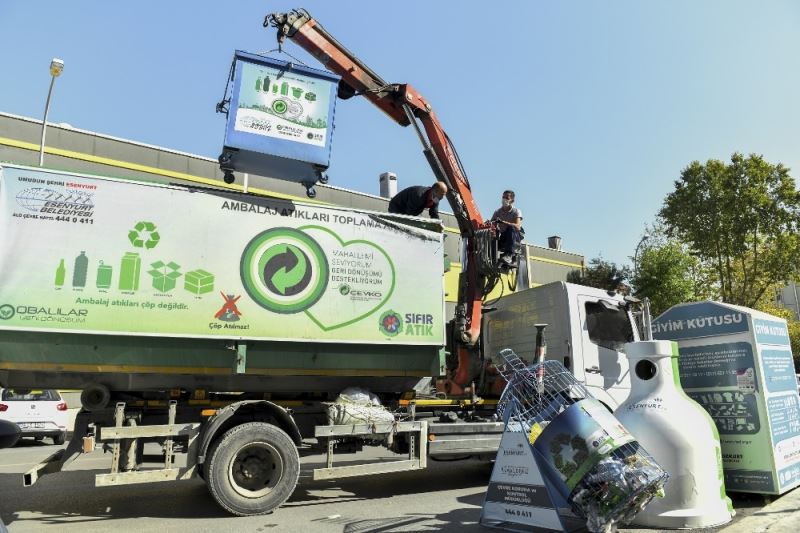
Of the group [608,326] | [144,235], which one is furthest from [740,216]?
[144,235]

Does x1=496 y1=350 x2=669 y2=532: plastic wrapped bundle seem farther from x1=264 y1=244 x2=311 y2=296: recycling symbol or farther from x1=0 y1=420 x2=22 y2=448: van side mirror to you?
x1=0 y1=420 x2=22 y2=448: van side mirror

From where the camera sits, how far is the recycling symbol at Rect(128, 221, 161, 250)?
5.94 meters

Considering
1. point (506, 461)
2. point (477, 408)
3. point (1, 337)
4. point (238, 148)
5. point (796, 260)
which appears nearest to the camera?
point (506, 461)

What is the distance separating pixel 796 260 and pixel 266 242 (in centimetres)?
2305

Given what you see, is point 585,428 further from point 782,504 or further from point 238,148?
point 238,148

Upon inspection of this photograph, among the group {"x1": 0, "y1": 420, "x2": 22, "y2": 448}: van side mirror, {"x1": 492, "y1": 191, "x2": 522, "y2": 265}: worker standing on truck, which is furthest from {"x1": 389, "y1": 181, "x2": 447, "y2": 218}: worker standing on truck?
{"x1": 0, "y1": 420, "x2": 22, "y2": 448}: van side mirror

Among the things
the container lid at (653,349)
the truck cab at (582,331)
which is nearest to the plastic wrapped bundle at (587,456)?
the container lid at (653,349)

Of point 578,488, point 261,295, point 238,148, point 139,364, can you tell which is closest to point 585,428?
point 578,488

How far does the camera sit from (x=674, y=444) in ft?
17.0

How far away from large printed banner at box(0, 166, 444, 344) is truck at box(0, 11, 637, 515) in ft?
0.05

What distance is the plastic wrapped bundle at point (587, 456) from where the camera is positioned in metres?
4.32

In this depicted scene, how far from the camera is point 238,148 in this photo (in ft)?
22.4

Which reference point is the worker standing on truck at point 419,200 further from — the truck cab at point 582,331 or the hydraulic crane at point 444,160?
the truck cab at point 582,331

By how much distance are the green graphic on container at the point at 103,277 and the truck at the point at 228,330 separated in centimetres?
2
